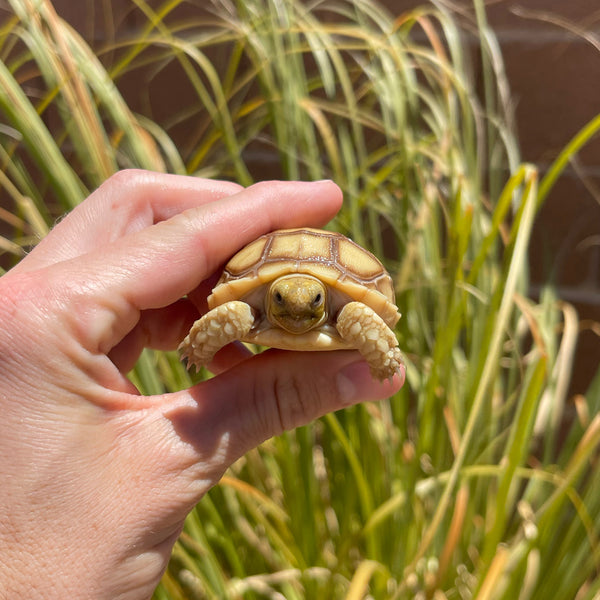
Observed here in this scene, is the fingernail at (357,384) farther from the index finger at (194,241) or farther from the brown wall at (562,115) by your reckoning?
the brown wall at (562,115)

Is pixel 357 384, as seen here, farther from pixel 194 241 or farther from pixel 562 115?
pixel 562 115

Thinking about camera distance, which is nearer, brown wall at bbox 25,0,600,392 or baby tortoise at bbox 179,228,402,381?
baby tortoise at bbox 179,228,402,381

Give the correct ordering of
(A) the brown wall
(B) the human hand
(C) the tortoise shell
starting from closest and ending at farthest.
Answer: (B) the human hand → (C) the tortoise shell → (A) the brown wall

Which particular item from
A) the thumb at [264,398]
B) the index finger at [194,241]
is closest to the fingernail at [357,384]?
the thumb at [264,398]

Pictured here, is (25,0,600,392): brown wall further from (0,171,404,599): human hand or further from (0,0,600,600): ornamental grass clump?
(0,171,404,599): human hand

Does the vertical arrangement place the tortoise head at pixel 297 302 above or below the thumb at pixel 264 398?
above

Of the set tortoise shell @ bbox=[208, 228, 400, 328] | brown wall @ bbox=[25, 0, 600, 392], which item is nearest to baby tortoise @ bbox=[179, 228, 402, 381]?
tortoise shell @ bbox=[208, 228, 400, 328]

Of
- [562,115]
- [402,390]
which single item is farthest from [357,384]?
[562,115]

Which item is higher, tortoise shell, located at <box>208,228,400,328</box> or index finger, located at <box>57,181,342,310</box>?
index finger, located at <box>57,181,342,310</box>
